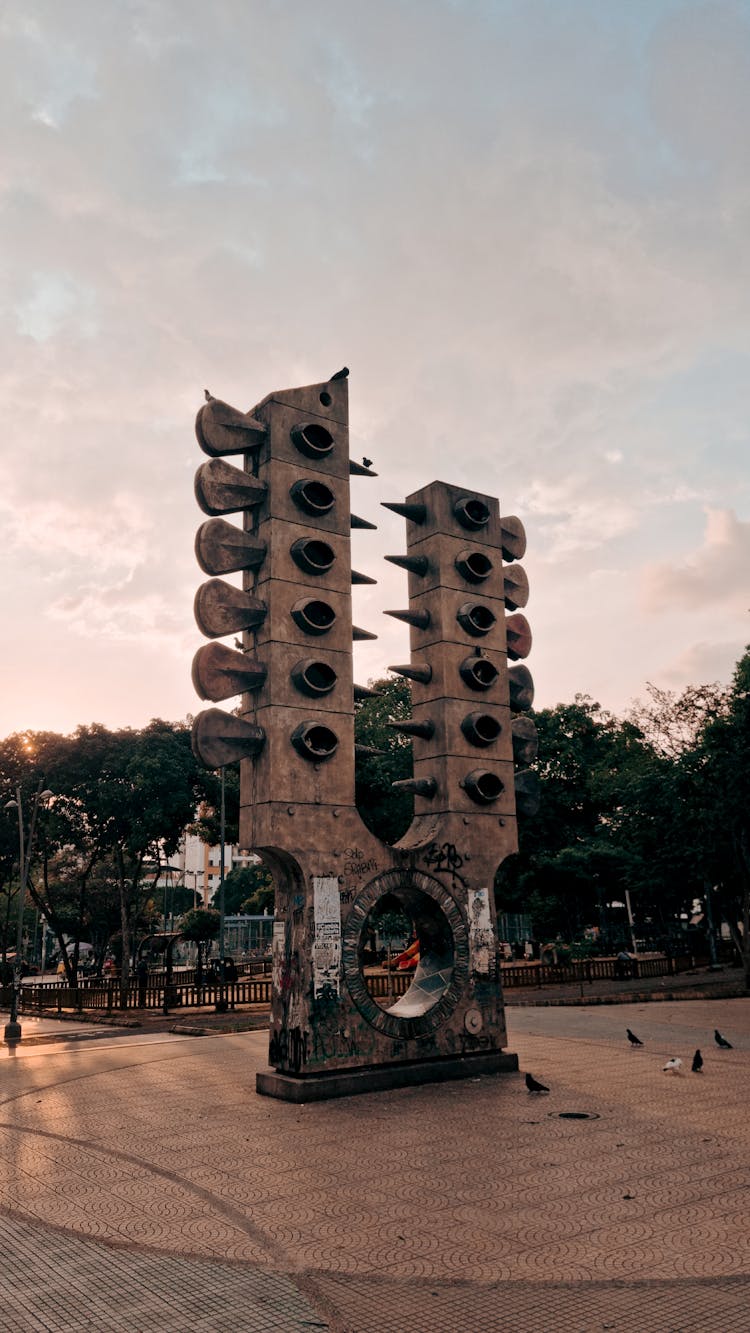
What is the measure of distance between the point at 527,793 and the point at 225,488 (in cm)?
993

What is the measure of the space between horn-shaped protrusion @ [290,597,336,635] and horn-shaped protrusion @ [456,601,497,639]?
3595 millimetres

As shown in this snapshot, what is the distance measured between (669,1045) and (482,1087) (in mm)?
6705

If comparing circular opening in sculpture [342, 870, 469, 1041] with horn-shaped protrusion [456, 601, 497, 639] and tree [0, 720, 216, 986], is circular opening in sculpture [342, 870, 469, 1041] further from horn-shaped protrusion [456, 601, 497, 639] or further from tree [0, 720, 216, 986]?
tree [0, 720, 216, 986]

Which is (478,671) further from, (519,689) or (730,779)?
(730,779)

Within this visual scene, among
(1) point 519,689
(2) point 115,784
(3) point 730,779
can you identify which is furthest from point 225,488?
(2) point 115,784

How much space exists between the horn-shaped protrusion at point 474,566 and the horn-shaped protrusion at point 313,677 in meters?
4.63

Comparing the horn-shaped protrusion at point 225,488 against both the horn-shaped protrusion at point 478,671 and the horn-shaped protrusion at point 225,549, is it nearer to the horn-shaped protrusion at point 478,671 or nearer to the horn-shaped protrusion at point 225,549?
the horn-shaped protrusion at point 225,549

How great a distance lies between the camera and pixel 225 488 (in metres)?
18.2

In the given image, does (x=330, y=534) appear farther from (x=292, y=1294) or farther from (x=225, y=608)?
(x=292, y=1294)

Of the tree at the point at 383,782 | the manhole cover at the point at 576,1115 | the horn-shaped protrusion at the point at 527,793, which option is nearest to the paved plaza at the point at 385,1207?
the manhole cover at the point at 576,1115

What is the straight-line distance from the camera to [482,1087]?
1722 centimetres

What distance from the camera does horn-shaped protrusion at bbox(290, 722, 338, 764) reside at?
57.5 feet

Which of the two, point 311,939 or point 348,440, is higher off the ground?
point 348,440

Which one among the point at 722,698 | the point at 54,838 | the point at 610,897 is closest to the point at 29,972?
the point at 54,838
